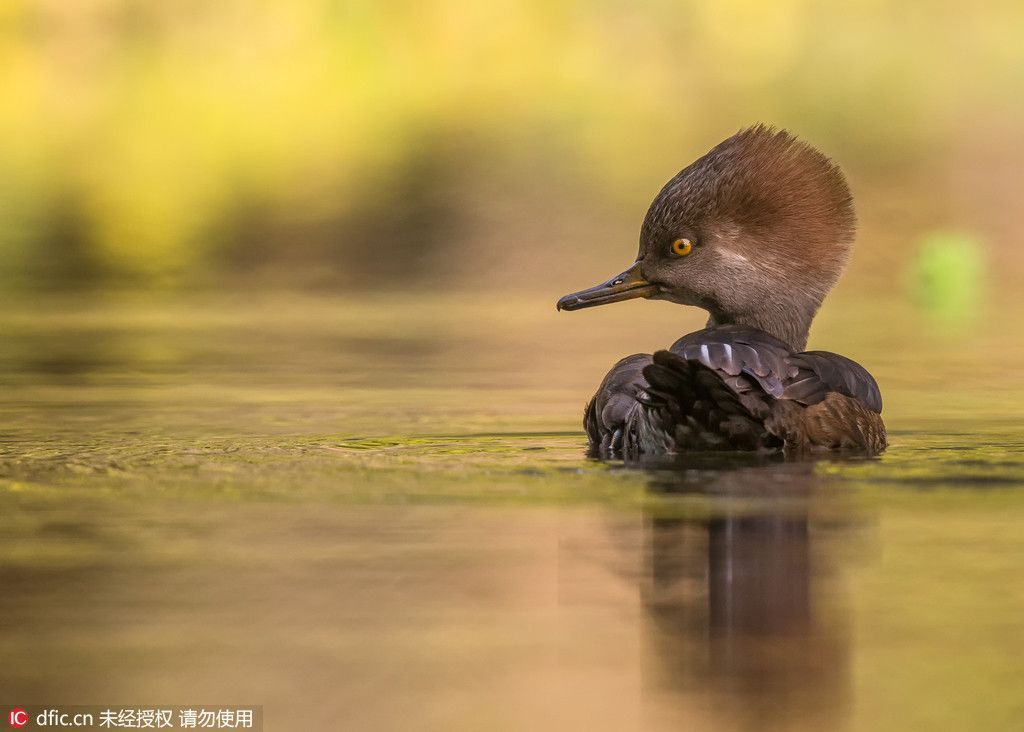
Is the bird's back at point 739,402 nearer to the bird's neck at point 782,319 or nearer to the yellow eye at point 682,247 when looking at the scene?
the bird's neck at point 782,319

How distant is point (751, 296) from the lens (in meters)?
8.55

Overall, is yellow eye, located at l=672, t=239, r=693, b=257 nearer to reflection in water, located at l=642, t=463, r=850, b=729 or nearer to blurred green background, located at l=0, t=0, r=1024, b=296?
reflection in water, located at l=642, t=463, r=850, b=729

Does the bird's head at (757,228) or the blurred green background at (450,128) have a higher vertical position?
the blurred green background at (450,128)

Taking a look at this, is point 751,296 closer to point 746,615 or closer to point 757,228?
point 757,228

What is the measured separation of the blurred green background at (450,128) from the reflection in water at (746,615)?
35.3 feet

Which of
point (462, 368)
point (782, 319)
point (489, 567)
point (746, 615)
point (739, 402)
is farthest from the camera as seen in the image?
point (462, 368)

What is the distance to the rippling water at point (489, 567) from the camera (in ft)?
15.1

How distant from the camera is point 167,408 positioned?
9523 mm

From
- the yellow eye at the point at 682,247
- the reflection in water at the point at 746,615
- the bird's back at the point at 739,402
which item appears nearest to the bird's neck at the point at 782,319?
the yellow eye at the point at 682,247

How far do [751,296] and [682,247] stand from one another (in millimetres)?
344

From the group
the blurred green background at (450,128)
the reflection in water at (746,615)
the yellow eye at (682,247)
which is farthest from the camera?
the blurred green background at (450,128)

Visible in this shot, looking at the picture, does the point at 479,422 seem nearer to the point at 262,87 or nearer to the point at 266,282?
the point at 266,282

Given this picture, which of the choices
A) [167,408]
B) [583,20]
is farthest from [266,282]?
[583,20]

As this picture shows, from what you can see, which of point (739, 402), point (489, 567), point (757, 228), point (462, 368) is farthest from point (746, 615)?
point (462, 368)
